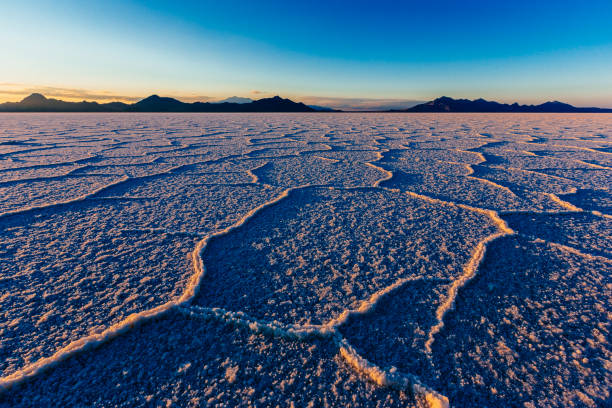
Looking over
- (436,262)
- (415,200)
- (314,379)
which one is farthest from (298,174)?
(314,379)

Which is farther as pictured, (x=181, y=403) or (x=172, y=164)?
(x=172, y=164)

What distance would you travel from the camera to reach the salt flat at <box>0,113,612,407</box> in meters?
0.66

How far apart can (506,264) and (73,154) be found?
4334 millimetres

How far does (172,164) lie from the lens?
300 cm

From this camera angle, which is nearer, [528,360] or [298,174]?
[528,360]

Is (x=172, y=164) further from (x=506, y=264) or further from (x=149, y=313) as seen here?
(x=506, y=264)

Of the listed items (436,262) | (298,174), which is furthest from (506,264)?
(298,174)

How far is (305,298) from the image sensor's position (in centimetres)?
94

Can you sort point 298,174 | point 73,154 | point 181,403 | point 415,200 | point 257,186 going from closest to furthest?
1. point 181,403
2. point 415,200
3. point 257,186
4. point 298,174
5. point 73,154

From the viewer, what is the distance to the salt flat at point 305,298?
0.66 m

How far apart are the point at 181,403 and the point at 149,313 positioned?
1.01ft

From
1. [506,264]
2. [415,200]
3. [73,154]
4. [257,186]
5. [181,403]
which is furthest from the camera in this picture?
[73,154]

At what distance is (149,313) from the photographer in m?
0.84

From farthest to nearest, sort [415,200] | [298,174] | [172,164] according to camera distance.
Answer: [172,164] → [298,174] → [415,200]
